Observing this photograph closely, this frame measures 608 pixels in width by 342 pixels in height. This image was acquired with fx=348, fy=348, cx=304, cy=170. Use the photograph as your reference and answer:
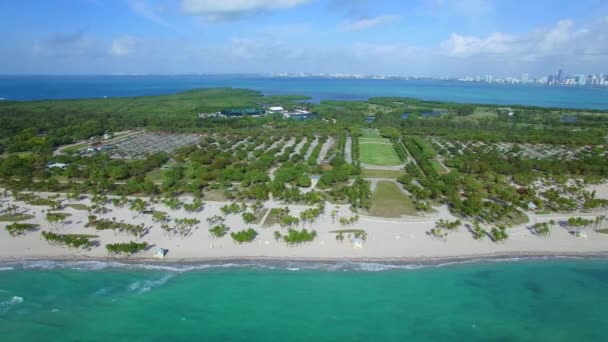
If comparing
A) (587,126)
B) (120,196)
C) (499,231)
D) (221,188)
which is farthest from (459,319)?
(587,126)

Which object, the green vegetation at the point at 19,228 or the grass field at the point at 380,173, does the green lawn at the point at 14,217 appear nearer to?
the green vegetation at the point at 19,228

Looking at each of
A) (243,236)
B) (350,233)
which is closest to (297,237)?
(243,236)

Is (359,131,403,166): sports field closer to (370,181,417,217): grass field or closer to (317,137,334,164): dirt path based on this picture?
(317,137,334,164): dirt path

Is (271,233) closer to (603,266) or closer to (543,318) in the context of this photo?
(543,318)

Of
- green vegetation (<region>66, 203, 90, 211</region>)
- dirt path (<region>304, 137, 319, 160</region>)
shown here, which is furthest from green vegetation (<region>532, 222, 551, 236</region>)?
green vegetation (<region>66, 203, 90, 211</region>)

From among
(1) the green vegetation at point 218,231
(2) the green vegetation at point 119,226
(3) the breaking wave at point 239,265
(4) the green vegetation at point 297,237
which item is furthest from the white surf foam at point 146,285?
(4) the green vegetation at point 297,237

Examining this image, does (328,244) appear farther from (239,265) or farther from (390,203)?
(390,203)
